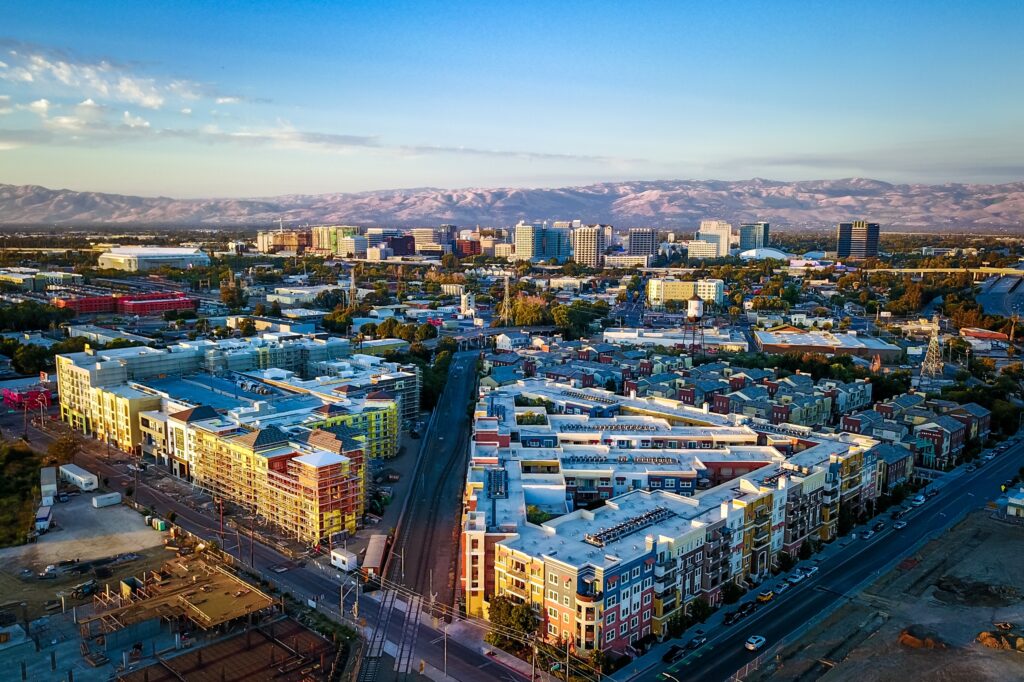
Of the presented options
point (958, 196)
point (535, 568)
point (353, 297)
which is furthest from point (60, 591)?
point (958, 196)

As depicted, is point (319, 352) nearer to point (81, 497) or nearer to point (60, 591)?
point (81, 497)

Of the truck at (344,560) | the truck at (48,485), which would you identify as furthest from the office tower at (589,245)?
the truck at (344,560)

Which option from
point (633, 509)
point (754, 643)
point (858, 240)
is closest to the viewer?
point (754, 643)

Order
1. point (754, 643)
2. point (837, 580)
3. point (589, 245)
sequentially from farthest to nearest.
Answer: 1. point (589, 245)
2. point (837, 580)
3. point (754, 643)

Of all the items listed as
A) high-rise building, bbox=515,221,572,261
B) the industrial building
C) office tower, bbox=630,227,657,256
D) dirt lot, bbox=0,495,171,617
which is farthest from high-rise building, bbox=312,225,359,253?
dirt lot, bbox=0,495,171,617

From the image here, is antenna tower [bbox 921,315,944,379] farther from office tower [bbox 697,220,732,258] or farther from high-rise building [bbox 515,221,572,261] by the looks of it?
office tower [bbox 697,220,732,258]

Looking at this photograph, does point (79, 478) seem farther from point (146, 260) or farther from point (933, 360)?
point (146, 260)

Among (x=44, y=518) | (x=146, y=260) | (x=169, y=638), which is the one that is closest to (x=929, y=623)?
(x=169, y=638)
